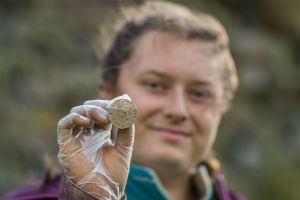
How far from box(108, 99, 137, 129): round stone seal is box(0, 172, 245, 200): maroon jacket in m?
0.20

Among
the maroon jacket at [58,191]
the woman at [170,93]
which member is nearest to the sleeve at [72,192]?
the maroon jacket at [58,191]

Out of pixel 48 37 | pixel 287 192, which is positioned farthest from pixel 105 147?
pixel 287 192

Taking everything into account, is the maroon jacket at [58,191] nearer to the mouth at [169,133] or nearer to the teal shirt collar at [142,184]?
the teal shirt collar at [142,184]

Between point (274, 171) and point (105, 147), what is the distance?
4.05 m

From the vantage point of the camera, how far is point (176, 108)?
5.23 ft

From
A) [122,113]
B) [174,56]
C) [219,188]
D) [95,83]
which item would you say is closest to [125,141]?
[122,113]

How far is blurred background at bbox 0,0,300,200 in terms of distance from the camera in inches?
144

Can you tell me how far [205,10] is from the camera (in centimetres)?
517

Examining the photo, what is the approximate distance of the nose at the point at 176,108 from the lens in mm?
1592

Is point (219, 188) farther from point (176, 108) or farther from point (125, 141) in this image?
point (125, 141)

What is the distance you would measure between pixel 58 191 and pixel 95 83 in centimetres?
158

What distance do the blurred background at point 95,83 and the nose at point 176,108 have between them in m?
0.99

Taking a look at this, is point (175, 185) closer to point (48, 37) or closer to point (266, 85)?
point (48, 37)

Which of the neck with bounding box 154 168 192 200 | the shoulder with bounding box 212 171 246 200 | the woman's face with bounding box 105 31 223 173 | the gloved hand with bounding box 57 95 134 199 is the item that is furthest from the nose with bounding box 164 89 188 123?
the gloved hand with bounding box 57 95 134 199
